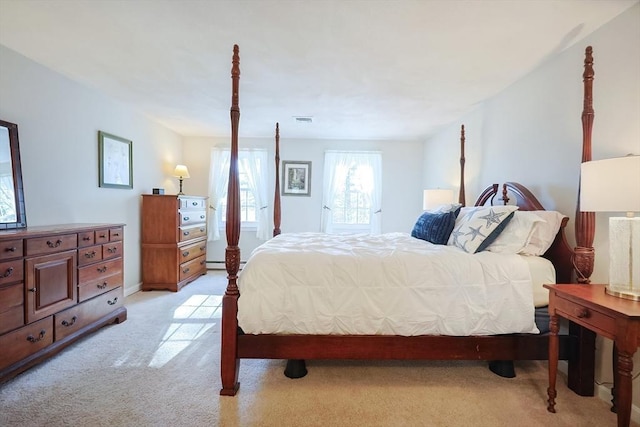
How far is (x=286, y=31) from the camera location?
78.0 inches

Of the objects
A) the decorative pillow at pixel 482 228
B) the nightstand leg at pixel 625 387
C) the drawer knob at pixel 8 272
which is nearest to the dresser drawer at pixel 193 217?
the drawer knob at pixel 8 272

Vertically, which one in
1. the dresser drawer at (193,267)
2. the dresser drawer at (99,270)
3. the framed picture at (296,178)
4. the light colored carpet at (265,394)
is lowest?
the light colored carpet at (265,394)

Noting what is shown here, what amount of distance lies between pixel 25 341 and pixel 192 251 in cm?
243

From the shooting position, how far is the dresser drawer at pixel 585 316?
4.27ft

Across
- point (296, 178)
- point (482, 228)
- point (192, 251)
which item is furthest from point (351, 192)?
point (482, 228)

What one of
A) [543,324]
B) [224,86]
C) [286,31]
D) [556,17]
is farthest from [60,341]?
[556,17]

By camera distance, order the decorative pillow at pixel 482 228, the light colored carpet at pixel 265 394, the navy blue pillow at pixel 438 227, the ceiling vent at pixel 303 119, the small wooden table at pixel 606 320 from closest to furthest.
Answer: the small wooden table at pixel 606 320 → the light colored carpet at pixel 265 394 → the decorative pillow at pixel 482 228 → the navy blue pillow at pixel 438 227 → the ceiling vent at pixel 303 119

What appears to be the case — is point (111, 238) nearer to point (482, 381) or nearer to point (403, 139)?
point (482, 381)

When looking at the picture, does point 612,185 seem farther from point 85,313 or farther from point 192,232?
point 192,232

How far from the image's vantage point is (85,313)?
2.44 meters

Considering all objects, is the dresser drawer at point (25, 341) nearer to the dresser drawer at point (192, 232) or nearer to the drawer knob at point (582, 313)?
the dresser drawer at point (192, 232)

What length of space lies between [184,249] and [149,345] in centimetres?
187

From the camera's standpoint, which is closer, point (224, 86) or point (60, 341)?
point (60, 341)

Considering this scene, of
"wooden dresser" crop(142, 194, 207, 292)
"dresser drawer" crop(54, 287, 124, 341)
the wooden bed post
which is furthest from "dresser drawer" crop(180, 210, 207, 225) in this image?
the wooden bed post
